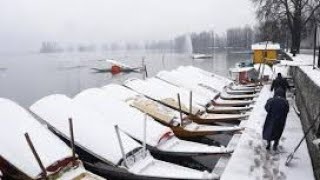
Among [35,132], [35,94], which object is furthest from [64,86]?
[35,132]

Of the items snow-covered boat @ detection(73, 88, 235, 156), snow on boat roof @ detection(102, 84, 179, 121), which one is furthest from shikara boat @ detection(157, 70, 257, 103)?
snow-covered boat @ detection(73, 88, 235, 156)

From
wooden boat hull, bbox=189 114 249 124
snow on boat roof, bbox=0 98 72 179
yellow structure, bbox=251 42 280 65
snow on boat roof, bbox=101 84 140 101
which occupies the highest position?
yellow structure, bbox=251 42 280 65

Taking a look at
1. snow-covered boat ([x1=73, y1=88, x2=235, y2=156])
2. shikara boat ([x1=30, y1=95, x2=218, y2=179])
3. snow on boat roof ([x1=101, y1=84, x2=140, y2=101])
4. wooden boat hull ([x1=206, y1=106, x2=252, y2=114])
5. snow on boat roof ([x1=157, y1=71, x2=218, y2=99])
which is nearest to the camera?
shikara boat ([x1=30, y1=95, x2=218, y2=179])

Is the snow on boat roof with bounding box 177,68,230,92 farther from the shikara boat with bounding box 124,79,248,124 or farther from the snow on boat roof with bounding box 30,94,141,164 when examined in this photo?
the snow on boat roof with bounding box 30,94,141,164

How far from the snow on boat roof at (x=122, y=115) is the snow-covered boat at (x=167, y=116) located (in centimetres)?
104

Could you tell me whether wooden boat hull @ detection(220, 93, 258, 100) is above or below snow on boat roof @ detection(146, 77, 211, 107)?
below

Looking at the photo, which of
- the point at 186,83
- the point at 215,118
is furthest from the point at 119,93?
the point at 186,83

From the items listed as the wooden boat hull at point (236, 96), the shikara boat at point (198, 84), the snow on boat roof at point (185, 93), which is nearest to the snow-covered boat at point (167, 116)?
the snow on boat roof at point (185, 93)

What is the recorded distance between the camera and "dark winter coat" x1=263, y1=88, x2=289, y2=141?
34.1ft

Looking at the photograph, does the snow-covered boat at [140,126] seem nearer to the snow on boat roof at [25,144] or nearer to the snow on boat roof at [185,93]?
the snow on boat roof at [25,144]

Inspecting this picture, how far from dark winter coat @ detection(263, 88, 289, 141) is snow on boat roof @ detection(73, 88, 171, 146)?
15.4 feet

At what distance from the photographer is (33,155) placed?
450 inches

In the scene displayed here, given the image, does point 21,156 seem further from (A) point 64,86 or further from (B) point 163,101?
(A) point 64,86

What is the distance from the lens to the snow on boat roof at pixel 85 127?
1278 centimetres
